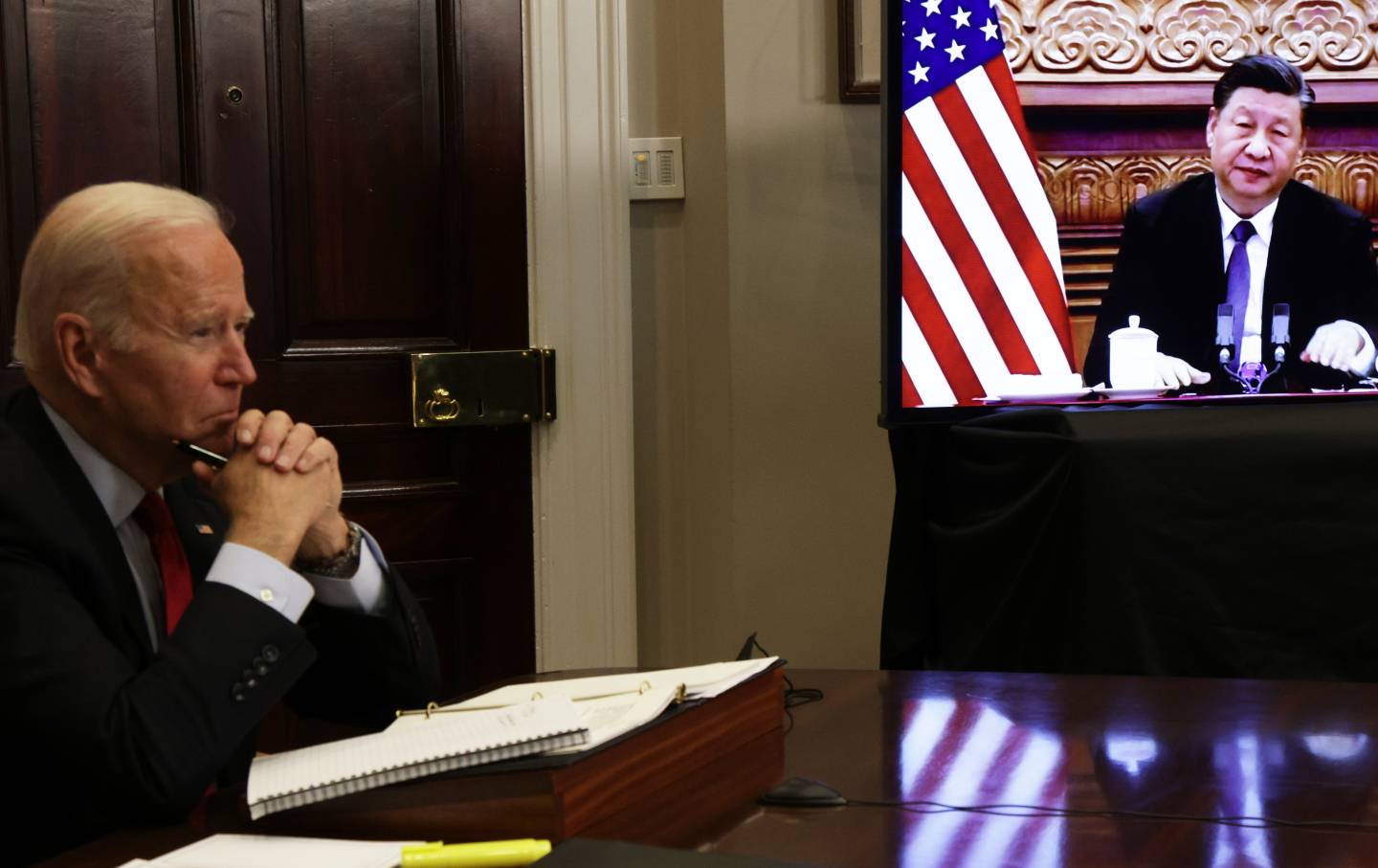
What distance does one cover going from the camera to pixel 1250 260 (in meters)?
2.47

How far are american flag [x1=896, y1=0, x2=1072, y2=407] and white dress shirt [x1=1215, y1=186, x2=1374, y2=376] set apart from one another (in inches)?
11.4

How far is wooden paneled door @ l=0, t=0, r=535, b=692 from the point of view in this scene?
2.70 meters

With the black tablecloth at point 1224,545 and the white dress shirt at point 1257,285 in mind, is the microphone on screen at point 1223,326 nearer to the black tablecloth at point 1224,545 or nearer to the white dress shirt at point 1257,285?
the white dress shirt at point 1257,285

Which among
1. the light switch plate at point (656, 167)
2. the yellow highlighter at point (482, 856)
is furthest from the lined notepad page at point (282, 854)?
the light switch plate at point (656, 167)

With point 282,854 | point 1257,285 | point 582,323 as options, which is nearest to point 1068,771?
point 282,854

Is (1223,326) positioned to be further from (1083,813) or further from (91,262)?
(91,262)

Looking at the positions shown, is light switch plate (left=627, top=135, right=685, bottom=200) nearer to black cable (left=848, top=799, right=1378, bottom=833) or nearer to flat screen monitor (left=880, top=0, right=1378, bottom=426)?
flat screen monitor (left=880, top=0, right=1378, bottom=426)

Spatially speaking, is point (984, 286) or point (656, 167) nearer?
point (984, 286)

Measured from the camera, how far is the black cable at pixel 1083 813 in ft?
3.25


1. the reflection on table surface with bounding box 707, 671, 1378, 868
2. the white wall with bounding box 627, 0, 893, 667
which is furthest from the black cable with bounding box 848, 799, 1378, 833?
the white wall with bounding box 627, 0, 893, 667

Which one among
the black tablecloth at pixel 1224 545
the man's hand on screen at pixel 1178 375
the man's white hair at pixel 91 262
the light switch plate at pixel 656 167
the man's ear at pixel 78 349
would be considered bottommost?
the black tablecloth at pixel 1224 545

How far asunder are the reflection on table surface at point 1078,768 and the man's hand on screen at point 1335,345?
1181 millimetres

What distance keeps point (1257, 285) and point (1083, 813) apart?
1680mm

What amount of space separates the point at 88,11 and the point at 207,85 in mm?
244
